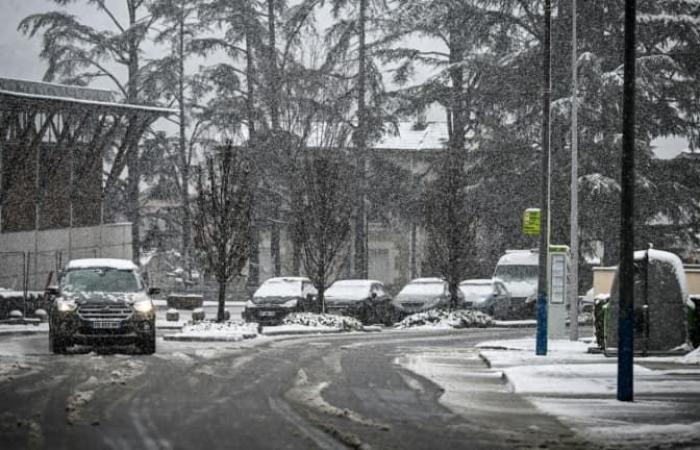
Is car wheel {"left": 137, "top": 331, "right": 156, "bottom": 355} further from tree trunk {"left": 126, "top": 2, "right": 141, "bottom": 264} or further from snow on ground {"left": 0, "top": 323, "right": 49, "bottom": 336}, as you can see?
tree trunk {"left": 126, "top": 2, "right": 141, "bottom": 264}

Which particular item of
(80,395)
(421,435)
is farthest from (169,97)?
(421,435)

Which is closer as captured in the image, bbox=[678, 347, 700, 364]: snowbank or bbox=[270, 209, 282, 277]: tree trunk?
bbox=[678, 347, 700, 364]: snowbank

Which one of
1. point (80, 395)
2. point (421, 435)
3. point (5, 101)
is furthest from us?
point (5, 101)

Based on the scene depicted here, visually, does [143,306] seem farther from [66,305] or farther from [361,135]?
[361,135]

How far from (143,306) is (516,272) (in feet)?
74.1

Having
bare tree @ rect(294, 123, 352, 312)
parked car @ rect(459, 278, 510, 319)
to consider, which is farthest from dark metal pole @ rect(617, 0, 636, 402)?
parked car @ rect(459, 278, 510, 319)

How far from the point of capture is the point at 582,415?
1456cm

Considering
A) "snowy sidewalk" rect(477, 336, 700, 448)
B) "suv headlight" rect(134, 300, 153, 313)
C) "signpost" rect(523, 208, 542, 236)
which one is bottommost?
"snowy sidewalk" rect(477, 336, 700, 448)

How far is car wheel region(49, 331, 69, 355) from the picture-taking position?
24422 millimetres

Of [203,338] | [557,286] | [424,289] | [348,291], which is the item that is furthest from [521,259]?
[203,338]

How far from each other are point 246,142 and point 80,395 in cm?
3937

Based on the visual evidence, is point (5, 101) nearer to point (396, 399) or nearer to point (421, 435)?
point (396, 399)

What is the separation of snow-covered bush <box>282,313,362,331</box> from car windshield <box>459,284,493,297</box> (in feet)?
30.2

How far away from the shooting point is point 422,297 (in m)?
43.0
